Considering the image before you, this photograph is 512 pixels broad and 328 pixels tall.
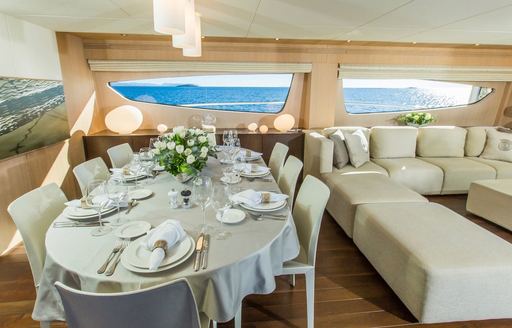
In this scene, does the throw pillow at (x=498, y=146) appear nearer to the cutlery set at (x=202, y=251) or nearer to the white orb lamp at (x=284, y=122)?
the white orb lamp at (x=284, y=122)

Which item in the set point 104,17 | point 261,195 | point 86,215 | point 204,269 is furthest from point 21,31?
point 204,269

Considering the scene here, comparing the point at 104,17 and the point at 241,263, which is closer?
the point at 241,263

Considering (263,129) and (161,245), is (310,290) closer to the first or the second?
(161,245)

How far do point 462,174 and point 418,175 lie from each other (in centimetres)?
60

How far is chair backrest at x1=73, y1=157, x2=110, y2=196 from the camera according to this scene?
210cm

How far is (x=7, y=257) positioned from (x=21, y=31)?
213 centimetres

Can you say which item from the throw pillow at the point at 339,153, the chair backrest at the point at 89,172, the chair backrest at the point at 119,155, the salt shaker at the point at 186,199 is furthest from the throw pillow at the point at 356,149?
the chair backrest at the point at 89,172

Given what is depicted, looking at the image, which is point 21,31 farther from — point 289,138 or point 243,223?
point 289,138

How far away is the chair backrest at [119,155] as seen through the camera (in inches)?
112

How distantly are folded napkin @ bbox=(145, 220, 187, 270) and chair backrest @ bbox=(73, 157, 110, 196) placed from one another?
1.09 metres

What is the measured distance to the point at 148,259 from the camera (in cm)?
116

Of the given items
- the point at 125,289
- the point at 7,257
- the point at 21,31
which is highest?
the point at 21,31

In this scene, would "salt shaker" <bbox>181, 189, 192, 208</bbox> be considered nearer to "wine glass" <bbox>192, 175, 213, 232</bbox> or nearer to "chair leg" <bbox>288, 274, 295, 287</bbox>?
"wine glass" <bbox>192, 175, 213, 232</bbox>

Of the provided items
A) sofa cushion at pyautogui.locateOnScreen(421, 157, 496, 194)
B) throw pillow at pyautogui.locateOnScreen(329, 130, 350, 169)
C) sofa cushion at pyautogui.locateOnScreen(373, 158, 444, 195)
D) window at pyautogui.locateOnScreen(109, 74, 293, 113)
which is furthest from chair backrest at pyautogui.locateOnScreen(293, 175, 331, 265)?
window at pyautogui.locateOnScreen(109, 74, 293, 113)
